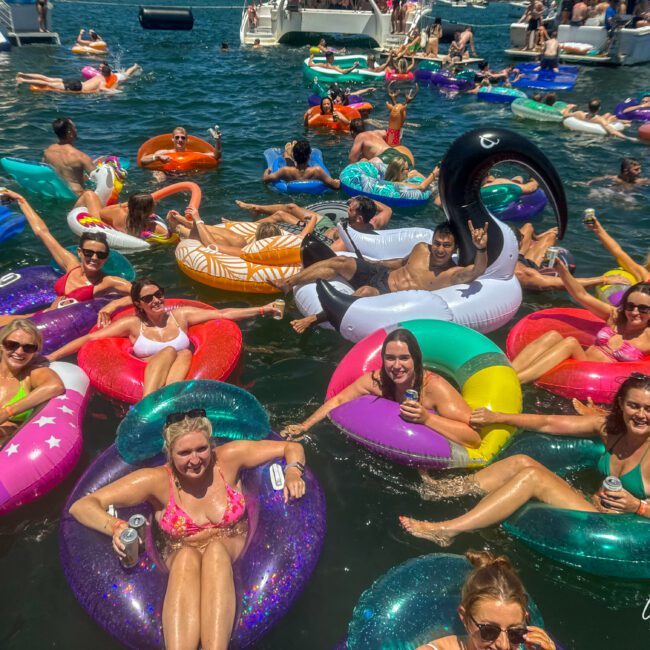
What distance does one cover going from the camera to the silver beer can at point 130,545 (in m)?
3.31

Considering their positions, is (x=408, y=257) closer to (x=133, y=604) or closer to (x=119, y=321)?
(x=119, y=321)

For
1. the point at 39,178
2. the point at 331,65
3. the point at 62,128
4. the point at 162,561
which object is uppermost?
the point at 331,65

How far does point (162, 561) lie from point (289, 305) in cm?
408

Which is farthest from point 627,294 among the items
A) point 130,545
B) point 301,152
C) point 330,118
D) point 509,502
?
point 330,118

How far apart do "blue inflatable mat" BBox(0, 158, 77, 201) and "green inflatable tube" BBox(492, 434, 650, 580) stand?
8227 millimetres

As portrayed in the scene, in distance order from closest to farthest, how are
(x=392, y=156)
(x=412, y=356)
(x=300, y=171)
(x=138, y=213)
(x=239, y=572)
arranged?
1. (x=239, y=572)
2. (x=412, y=356)
3. (x=138, y=213)
4. (x=300, y=171)
5. (x=392, y=156)

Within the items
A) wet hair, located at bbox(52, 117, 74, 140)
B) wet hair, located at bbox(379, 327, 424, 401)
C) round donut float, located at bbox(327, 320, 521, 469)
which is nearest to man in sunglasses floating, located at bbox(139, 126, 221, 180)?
wet hair, located at bbox(52, 117, 74, 140)

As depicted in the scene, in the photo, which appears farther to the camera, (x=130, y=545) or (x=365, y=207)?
(x=365, y=207)

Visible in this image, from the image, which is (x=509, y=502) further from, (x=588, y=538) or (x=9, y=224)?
(x=9, y=224)

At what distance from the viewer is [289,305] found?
7.41m

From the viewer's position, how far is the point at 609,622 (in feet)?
12.7

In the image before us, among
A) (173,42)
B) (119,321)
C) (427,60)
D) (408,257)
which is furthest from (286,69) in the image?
(119,321)

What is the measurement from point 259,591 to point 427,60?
21894 mm

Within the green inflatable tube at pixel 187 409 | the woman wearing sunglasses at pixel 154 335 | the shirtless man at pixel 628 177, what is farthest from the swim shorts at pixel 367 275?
the shirtless man at pixel 628 177
